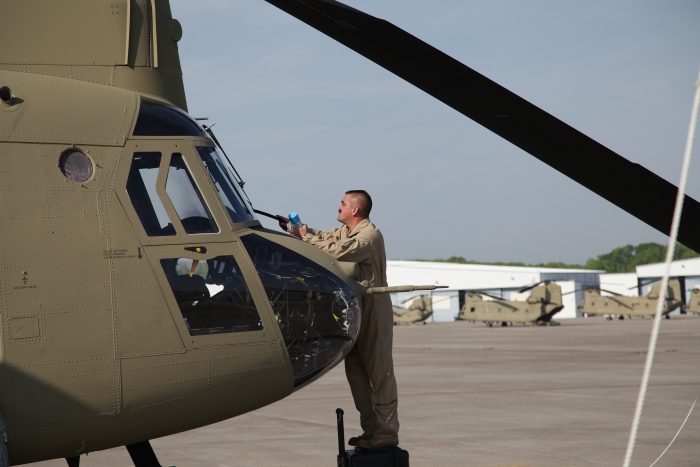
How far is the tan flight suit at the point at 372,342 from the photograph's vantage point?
5.57 metres

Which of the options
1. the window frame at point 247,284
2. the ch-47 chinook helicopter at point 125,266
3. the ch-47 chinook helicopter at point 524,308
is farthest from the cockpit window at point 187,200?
the ch-47 chinook helicopter at point 524,308

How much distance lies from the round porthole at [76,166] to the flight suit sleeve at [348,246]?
6.04ft

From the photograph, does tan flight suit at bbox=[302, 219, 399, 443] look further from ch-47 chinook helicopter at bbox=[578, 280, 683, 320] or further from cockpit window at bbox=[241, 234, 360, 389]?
ch-47 chinook helicopter at bbox=[578, 280, 683, 320]

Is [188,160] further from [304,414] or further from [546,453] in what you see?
[304,414]

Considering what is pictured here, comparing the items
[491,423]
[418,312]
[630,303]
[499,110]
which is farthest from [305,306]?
[418,312]

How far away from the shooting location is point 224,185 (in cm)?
494

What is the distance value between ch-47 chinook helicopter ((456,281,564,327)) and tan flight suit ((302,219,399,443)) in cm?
3561

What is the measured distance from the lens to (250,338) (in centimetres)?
463

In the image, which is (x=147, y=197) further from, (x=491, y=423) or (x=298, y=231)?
(x=491, y=423)

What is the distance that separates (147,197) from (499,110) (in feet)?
7.05

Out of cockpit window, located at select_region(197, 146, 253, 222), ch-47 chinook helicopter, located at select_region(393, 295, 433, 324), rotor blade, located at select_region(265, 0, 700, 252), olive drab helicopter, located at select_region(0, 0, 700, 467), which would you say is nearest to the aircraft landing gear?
olive drab helicopter, located at select_region(0, 0, 700, 467)

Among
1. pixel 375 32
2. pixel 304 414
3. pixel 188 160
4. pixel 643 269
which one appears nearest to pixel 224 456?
pixel 304 414

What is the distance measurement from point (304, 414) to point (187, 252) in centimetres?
660

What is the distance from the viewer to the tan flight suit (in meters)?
5.57
